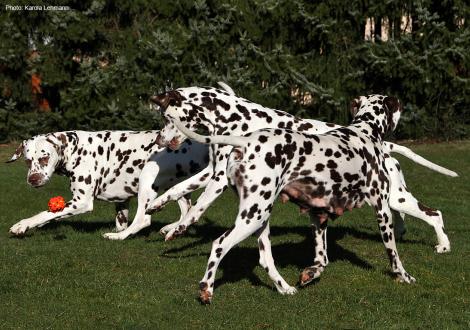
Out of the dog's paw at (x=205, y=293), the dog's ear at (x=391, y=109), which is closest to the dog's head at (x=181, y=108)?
the dog's ear at (x=391, y=109)

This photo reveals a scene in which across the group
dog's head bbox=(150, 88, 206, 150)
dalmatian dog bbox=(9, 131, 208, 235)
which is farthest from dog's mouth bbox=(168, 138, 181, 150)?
dalmatian dog bbox=(9, 131, 208, 235)

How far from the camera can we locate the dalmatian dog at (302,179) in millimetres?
7984

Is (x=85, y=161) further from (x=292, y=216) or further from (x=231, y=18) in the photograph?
(x=231, y=18)

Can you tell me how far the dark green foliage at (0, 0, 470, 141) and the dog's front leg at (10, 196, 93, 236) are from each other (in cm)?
1111

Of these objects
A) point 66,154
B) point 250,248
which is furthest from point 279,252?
point 66,154

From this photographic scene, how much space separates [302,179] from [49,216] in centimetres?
472

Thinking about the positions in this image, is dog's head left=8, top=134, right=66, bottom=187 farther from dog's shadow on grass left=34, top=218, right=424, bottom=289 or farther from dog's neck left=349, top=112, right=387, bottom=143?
dog's neck left=349, top=112, right=387, bottom=143

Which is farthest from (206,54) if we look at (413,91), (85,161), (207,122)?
(207,122)

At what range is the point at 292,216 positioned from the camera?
1412 centimetres

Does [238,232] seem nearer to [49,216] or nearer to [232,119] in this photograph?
[232,119]

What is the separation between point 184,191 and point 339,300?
103 inches

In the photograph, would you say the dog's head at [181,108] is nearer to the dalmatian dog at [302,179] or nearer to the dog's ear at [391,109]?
the dalmatian dog at [302,179]

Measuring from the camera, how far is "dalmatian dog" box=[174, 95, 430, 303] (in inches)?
314

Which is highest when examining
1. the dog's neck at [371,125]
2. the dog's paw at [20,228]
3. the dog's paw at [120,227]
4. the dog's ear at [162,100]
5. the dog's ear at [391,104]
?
the dog's ear at [162,100]
